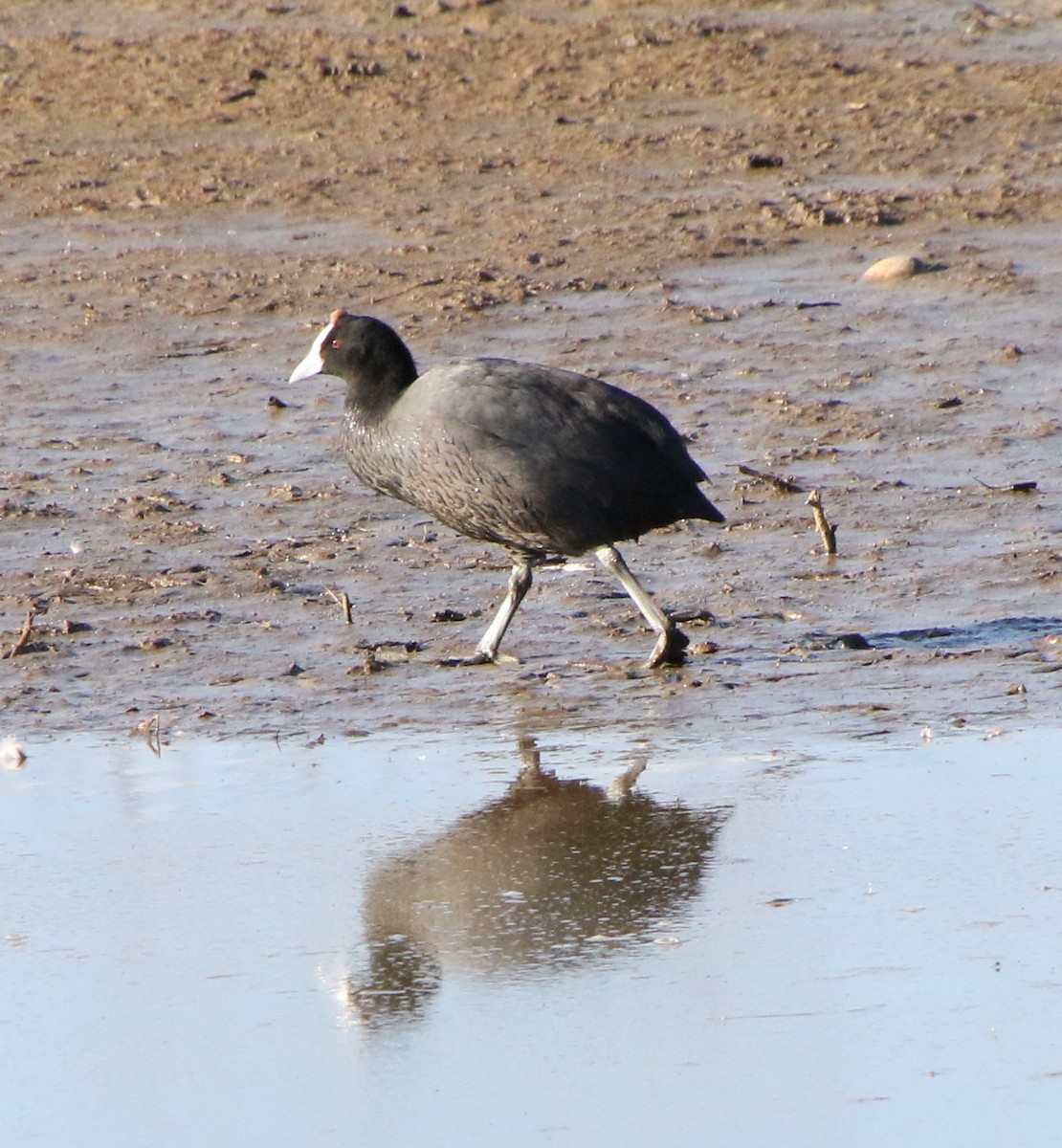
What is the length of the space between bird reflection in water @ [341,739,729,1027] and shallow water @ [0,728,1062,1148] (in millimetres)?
11

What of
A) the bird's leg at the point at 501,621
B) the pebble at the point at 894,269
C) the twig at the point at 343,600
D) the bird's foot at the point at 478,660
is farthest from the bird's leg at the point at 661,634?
A: the pebble at the point at 894,269

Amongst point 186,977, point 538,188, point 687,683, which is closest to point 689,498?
point 687,683

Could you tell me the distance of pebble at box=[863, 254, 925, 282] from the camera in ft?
38.1

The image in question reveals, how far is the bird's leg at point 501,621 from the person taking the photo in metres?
7.13

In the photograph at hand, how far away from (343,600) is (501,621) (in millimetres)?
654

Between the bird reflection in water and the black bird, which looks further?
the black bird

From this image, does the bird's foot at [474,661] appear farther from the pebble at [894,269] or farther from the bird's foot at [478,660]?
the pebble at [894,269]

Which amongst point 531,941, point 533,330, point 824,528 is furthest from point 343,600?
point 533,330

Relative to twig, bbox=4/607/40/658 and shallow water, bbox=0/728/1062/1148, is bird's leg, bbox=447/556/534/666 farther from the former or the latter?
→ twig, bbox=4/607/40/658

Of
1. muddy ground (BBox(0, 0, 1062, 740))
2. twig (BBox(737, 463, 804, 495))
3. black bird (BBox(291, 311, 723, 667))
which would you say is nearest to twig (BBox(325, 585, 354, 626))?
muddy ground (BBox(0, 0, 1062, 740))

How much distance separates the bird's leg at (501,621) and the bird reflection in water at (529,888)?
3.42 feet

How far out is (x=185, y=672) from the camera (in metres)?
7.11

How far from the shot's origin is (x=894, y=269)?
11.6 m

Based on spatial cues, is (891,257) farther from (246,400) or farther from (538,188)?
(246,400)
